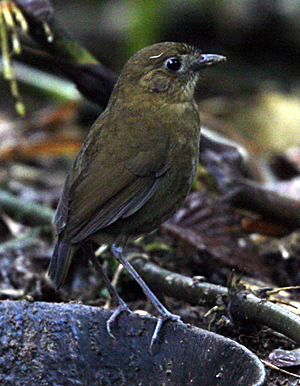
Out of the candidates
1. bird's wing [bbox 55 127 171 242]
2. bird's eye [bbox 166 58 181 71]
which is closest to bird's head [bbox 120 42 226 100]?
bird's eye [bbox 166 58 181 71]

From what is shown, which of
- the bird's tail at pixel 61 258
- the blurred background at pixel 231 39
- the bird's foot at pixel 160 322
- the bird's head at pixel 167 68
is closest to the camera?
the bird's foot at pixel 160 322

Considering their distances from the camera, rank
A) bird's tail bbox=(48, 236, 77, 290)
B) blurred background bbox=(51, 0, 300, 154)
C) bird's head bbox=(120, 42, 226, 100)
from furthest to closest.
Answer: blurred background bbox=(51, 0, 300, 154), bird's head bbox=(120, 42, 226, 100), bird's tail bbox=(48, 236, 77, 290)

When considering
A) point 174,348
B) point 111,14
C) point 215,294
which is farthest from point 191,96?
point 111,14

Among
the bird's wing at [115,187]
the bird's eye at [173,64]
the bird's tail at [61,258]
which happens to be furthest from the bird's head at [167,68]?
the bird's tail at [61,258]

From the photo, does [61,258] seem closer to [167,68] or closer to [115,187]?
[115,187]


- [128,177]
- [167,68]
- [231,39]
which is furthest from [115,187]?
[231,39]

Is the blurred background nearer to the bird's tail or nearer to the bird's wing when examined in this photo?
the bird's wing

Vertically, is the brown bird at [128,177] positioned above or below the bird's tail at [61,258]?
above

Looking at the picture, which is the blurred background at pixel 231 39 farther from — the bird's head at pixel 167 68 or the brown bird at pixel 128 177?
the brown bird at pixel 128 177
